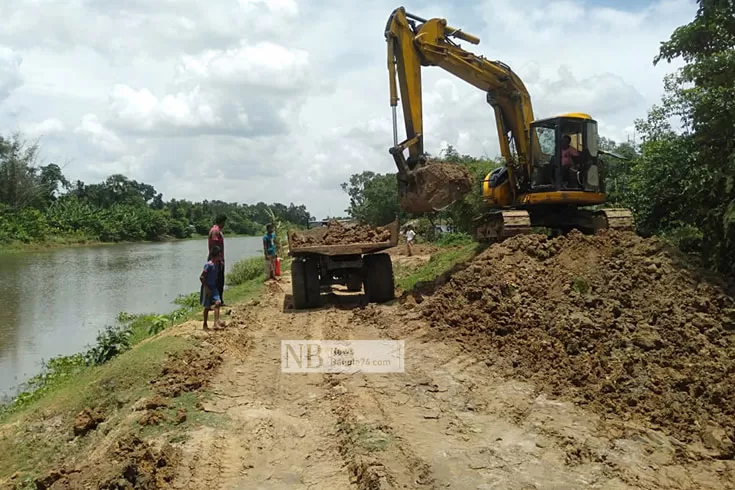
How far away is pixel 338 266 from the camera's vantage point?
37.0 feet

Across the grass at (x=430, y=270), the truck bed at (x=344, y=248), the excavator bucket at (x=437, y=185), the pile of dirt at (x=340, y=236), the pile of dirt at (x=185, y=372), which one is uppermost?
the excavator bucket at (x=437, y=185)

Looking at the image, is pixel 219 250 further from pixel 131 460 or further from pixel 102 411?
pixel 131 460

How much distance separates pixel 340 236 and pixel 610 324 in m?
5.71

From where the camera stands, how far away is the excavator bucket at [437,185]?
1068cm

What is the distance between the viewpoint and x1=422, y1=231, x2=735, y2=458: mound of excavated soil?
570 centimetres

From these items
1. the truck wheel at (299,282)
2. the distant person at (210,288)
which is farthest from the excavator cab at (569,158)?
the distant person at (210,288)

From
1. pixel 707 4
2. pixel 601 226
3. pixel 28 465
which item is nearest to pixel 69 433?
pixel 28 465

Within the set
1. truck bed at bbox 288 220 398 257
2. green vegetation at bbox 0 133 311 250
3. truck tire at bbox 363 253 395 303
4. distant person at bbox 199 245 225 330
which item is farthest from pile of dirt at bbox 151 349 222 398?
green vegetation at bbox 0 133 311 250

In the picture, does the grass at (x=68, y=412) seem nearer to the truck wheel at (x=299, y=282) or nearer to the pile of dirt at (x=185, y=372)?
the pile of dirt at (x=185, y=372)

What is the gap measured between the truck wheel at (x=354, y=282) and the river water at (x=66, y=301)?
17.9 feet

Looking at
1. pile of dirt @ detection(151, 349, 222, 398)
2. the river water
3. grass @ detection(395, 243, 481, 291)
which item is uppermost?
grass @ detection(395, 243, 481, 291)

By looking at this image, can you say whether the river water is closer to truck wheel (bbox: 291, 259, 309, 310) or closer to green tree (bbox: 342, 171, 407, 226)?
truck wheel (bbox: 291, 259, 309, 310)

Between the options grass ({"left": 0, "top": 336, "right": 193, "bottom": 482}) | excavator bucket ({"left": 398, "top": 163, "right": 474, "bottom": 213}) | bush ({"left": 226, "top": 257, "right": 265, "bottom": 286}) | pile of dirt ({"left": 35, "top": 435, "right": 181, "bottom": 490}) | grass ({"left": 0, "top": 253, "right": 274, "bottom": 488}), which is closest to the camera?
pile of dirt ({"left": 35, "top": 435, "right": 181, "bottom": 490})

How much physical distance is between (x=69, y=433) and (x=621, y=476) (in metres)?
5.21
